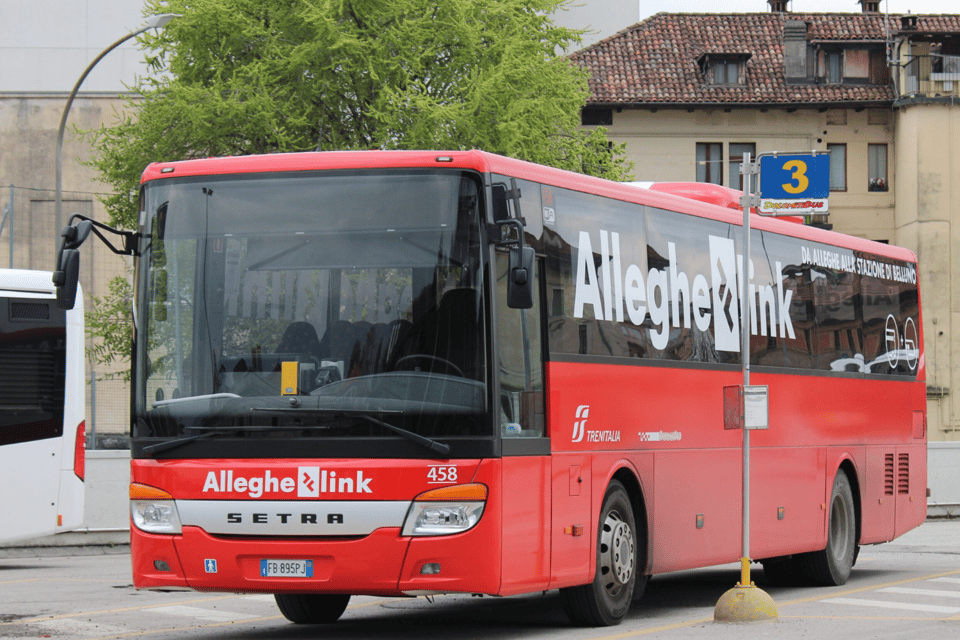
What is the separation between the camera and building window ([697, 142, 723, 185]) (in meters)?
52.5

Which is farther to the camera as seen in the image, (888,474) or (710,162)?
(710,162)

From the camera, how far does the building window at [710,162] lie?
5253cm

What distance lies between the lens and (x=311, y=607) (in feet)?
40.7

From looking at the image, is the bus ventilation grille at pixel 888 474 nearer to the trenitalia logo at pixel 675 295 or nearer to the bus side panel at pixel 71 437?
the trenitalia logo at pixel 675 295

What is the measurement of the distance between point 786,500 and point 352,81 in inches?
857

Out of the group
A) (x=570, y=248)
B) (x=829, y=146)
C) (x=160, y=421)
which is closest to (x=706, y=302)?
(x=570, y=248)

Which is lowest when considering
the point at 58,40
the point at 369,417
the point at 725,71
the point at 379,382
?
the point at 369,417

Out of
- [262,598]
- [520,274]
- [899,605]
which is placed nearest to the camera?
[520,274]

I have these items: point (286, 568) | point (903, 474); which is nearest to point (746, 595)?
point (286, 568)

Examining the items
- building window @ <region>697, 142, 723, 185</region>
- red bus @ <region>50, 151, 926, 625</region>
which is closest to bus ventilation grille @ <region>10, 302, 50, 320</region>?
red bus @ <region>50, 151, 926, 625</region>

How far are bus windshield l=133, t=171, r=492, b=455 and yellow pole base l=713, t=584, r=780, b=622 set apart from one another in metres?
3.07

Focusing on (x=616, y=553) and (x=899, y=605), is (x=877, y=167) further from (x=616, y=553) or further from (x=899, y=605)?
(x=616, y=553)

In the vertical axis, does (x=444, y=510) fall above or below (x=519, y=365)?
below

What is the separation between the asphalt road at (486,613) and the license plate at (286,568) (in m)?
1.49
